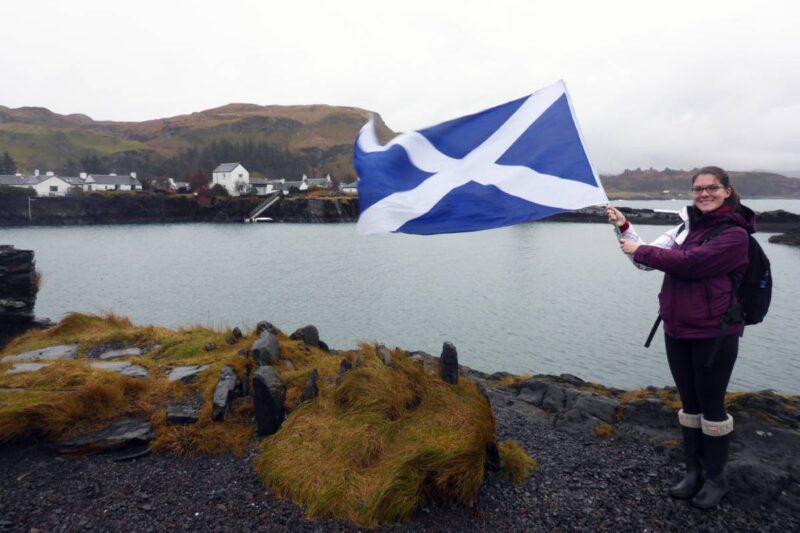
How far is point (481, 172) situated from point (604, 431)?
417cm

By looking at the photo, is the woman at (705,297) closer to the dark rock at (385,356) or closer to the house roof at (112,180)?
the dark rock at (385,356)

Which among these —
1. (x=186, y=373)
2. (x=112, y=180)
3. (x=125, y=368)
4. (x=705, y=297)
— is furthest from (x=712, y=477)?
(x=112, y=180)

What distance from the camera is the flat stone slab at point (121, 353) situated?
10.2 m

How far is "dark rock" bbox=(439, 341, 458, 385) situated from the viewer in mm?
7520

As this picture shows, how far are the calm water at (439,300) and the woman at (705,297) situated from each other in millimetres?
10329

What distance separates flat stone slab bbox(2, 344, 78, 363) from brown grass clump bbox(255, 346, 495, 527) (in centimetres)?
669

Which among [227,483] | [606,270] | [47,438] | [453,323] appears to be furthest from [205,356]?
[606,270]

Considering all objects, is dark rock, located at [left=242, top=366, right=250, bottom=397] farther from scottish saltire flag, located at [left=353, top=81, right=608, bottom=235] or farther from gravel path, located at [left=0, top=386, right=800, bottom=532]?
scottish saltire flag, located at [left=353, top=81, right=608, bottom=235]

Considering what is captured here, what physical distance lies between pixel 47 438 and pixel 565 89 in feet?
25.7

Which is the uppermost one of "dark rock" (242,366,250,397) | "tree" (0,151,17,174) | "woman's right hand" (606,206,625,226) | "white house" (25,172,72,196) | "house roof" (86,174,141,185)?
"tree" (0,151,17,174)

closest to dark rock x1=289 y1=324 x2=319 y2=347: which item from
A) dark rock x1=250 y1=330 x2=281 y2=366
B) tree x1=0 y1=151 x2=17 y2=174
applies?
dark rock x1=250 y1=330 x2=281 y2=366

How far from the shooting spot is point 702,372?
14.7ft

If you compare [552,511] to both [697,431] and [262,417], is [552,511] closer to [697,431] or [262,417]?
[697,431]

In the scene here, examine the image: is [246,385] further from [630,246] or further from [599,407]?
[630,246]
